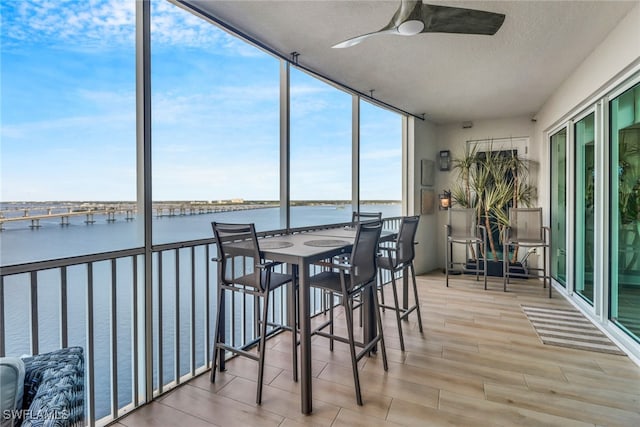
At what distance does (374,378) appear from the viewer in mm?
2283

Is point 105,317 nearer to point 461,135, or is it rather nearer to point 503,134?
point 461,135

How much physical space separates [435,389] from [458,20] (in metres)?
2.36

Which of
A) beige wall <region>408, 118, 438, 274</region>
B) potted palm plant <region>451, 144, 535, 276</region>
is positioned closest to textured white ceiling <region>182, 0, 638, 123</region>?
beige wall <region>408, 118, 438, 274</region>

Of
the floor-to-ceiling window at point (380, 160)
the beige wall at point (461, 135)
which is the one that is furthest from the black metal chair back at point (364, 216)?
the beige wall at point (461, 135)

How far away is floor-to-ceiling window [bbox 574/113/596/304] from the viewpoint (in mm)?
3351

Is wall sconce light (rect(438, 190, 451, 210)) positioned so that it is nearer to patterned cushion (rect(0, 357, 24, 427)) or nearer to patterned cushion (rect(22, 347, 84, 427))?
patterned cushion (rect(22, 347, 84, 427))

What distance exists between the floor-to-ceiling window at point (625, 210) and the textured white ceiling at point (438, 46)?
0.70 meters

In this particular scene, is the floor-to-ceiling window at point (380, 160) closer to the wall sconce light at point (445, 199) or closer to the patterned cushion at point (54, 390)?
the wall sconce light at point (445, 199)

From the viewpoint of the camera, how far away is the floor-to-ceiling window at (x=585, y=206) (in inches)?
132

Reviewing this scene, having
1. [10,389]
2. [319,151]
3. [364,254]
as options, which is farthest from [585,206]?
[10,389]

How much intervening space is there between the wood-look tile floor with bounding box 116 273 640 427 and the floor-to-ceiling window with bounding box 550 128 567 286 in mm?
1801

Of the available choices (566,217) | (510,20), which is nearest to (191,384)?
(510,20)

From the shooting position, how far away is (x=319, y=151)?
13.5 feet

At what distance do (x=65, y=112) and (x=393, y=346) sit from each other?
2850mm
